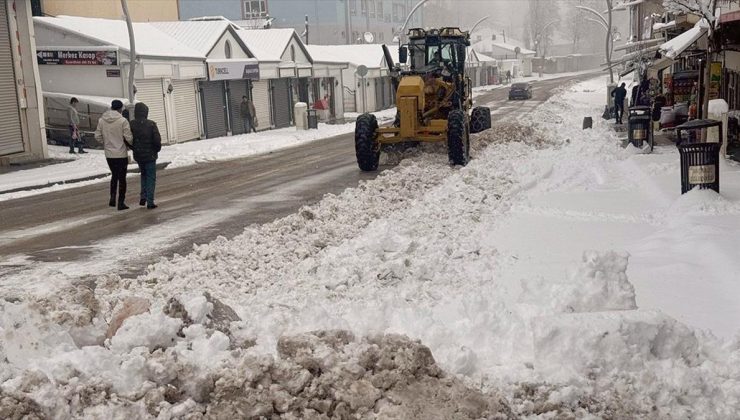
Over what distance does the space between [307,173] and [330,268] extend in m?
9.89

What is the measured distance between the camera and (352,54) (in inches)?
2000

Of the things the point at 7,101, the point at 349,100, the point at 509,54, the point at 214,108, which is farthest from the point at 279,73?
the point at 509,54

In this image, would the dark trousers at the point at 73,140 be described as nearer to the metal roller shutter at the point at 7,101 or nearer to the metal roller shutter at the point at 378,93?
the metal roller shutter at the point at 7,101

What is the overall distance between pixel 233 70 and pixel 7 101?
1207 cm

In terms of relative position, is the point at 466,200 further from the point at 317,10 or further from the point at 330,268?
the point at 317,10

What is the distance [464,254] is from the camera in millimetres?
8148

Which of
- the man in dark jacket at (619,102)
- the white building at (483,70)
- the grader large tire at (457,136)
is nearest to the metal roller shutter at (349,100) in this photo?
the man in dark jacket at (619,102)

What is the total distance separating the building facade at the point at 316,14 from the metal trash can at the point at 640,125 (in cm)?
4589

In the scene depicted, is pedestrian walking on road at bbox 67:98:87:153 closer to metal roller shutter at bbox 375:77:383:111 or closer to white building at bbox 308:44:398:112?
white building at bbox 308:44:398:112

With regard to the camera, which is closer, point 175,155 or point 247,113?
point 175,155

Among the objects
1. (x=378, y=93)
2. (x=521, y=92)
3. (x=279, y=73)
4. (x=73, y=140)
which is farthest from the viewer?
(x=521, y=92)

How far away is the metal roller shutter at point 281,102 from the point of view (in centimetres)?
3791

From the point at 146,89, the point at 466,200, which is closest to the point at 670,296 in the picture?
the point at 466,200

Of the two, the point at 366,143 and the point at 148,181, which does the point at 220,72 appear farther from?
the point at 148,181
